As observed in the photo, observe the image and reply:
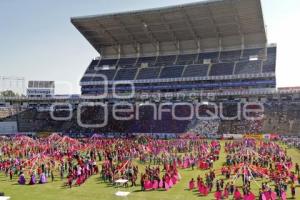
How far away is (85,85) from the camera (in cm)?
9062

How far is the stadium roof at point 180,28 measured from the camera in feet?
232

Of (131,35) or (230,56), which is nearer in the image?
(230,56)

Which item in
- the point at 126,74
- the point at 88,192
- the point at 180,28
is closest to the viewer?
the point at 88,192

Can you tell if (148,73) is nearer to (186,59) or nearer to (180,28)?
(186,59)

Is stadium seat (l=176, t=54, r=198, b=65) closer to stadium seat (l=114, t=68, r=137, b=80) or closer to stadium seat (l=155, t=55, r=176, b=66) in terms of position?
stadium seat (l=155, t=55, r=176, b=66)

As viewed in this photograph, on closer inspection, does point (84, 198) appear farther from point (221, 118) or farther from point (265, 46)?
point (265, 46)

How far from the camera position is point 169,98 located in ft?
251

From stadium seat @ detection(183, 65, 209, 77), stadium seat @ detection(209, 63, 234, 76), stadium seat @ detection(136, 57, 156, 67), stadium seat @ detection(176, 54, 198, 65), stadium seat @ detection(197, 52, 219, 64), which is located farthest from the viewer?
stadium seat @ detection(136, 57, 156, 67)

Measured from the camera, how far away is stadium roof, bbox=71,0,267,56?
70.7 metres

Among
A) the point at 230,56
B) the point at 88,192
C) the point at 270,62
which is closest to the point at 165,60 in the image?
the point at 230,56

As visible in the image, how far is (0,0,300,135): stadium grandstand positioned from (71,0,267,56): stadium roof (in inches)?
7.2

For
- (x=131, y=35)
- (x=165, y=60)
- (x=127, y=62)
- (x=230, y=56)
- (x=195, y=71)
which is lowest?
(x=195, y=71)

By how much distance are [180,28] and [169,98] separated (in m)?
14.9

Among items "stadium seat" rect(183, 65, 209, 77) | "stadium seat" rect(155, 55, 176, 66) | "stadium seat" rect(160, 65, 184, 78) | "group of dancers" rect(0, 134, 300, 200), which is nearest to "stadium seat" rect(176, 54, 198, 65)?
"stadium seat" rect(155, 55, 176, 66)
